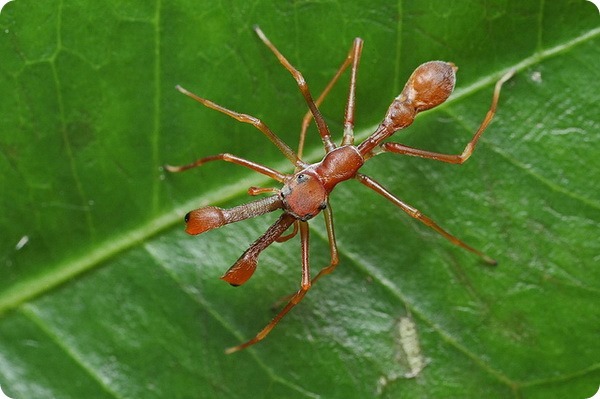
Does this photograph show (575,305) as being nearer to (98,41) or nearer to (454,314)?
(454,314)

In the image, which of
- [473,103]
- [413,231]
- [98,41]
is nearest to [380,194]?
[413,231]

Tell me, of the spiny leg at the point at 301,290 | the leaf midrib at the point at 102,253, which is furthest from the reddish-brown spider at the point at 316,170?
the leaf midrib at the point at 102,253

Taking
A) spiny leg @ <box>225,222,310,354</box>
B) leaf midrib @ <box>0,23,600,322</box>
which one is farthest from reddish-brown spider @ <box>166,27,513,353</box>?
leaf midrib @ <box>0,23,600,322</box>

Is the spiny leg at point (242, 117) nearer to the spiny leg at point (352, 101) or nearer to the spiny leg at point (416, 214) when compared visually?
the spiny leg at point (352, 101)

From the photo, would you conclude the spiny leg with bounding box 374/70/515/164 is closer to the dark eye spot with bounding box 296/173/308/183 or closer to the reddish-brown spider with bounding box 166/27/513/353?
the reddish-brown spider with bounding box 166/27/513/353

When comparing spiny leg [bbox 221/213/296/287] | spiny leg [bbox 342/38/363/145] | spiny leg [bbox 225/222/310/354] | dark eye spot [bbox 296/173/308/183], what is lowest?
spiny leg [bbox 225/222/310/354]

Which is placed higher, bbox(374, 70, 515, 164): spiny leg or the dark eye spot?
the dark eye spot
